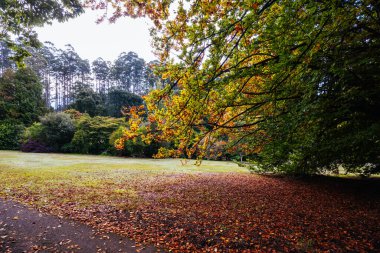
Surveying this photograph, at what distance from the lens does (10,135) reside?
1127 inches

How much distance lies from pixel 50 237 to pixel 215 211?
4111 millimetres

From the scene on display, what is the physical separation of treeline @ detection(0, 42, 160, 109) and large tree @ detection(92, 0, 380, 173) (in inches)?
1932

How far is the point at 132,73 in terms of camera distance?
6109 cm

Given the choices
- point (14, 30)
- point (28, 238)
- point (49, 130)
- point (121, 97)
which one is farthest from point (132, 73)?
point (28, 238)

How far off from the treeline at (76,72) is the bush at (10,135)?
83.2 feet

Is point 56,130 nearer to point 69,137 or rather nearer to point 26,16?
point 69,137

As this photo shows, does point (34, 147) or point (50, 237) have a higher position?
point (34, 147)

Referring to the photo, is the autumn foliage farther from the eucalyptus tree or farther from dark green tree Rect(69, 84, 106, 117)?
the eucalyptus tree

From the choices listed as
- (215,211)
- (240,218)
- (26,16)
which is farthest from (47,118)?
(240,218)

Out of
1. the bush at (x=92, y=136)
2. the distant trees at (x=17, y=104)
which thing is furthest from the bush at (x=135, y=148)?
the distant trees at (x=17, y=104)

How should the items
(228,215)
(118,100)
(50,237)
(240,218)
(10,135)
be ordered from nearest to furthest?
1. (50,237)
2. (240,218)
3. (228,215)
4. (10,135)
5. (118,100)

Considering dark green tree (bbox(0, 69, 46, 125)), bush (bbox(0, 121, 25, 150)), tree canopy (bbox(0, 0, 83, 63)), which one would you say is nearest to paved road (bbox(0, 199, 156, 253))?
tree canopy (bbox(0, 0, 83, 63))

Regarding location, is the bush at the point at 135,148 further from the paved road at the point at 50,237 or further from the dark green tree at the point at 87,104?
the paved road at the point at 50,237

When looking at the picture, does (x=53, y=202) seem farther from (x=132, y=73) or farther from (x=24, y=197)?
(x=132, y=73)
